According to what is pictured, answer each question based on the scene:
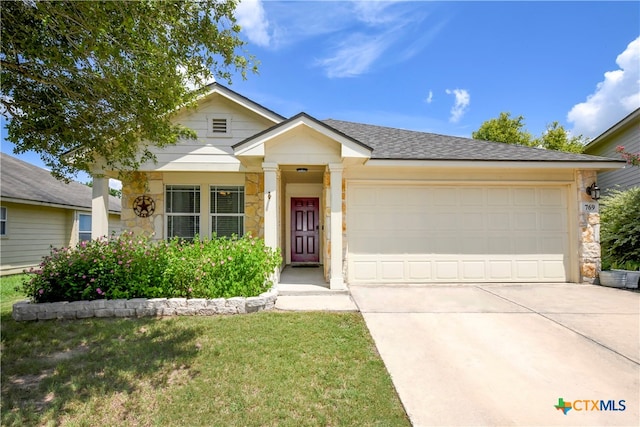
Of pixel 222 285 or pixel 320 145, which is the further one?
pixel 320 145

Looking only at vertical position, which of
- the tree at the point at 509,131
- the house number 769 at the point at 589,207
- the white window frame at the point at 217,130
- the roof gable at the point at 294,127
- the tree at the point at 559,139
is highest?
the tree at the point at 509,131

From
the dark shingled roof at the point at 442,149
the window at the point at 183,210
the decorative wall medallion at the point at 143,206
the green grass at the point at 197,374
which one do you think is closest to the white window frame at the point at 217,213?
the window at the point at 183,210

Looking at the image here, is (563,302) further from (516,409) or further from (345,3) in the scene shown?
(345,3)

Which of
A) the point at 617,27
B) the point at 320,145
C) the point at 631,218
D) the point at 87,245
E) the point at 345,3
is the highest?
the point at 617,27

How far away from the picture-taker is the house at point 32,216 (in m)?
10.2

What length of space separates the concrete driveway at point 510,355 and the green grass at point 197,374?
0.36 metres

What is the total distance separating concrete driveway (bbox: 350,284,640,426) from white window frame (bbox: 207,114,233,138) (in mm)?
5676

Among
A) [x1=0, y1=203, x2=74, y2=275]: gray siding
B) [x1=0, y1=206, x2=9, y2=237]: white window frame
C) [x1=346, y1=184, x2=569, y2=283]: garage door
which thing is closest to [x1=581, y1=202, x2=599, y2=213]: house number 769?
[x1=346, y1=184, x2=569, y2=283]: garage door

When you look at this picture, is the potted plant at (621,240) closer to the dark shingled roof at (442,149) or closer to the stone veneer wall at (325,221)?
the dark shingled roof at (442,149)

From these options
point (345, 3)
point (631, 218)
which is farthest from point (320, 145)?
point (631, 218)

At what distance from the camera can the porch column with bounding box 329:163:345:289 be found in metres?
6.33

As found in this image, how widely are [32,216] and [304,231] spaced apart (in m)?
10.6

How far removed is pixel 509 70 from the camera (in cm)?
906

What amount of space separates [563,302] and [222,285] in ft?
21.1
